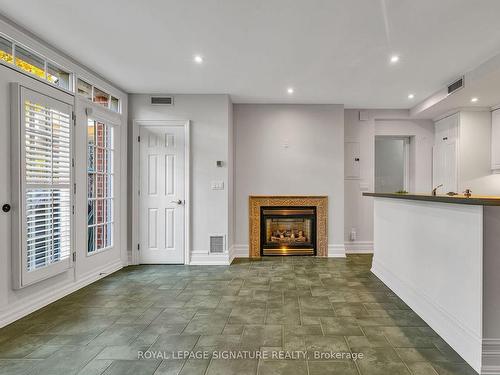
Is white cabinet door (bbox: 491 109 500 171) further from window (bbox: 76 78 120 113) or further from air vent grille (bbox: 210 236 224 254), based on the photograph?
window (bbox: 76 78 120 113)

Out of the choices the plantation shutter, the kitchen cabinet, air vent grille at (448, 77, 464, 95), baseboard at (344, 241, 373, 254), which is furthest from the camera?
baseboard at (344, 241, 373, 254)

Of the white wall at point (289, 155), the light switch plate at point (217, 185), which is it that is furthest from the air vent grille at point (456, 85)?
the light switch plate at point (217, 185)

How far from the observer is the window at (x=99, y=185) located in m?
3.52

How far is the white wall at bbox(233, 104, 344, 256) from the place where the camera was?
4750 mm

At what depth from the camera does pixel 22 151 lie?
2.50 m

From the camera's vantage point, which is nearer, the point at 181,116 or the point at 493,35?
the point at 493,35

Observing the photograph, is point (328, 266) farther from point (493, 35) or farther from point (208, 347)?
point (493, 35)

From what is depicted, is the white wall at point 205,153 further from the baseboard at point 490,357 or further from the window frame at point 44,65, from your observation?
the baseboard at point 490,357

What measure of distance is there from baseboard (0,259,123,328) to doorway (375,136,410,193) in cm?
505

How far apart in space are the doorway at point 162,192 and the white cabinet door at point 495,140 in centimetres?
497

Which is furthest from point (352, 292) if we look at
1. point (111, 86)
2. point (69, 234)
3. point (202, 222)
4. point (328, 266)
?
point (111, 86)

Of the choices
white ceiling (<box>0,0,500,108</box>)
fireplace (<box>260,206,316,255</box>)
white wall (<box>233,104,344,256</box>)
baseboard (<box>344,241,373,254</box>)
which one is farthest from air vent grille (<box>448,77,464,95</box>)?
baseboard (<box>344,241,373,254</box>)

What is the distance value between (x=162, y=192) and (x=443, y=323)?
381 cm

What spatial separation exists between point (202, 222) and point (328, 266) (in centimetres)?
211
